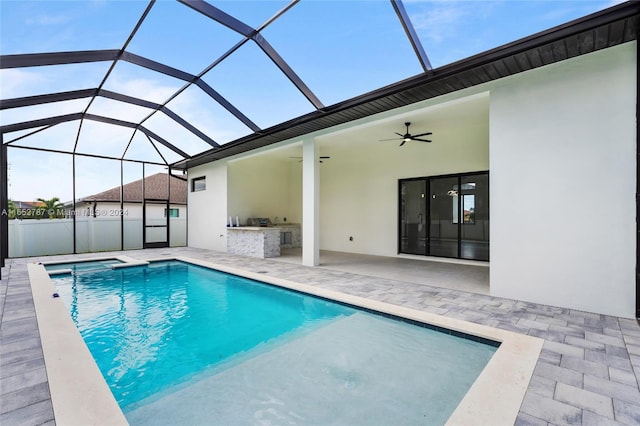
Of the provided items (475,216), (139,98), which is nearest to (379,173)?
(475,216)

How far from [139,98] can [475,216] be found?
9.15m

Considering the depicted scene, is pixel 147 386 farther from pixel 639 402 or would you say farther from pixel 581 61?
pixel 581 61

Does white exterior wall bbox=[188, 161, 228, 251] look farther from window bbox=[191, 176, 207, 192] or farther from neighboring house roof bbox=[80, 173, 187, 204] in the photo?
neighboring house roof bbox=[80, 173, 187, 204]

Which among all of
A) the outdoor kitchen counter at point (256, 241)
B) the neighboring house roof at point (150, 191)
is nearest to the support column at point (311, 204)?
the outdoor kitchen counter at point (256, 241)

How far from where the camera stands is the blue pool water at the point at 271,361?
7.33ft

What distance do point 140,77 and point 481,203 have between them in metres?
8.57

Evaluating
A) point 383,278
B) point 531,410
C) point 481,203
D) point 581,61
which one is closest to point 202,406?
point 531,410

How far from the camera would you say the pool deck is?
1.96 meters

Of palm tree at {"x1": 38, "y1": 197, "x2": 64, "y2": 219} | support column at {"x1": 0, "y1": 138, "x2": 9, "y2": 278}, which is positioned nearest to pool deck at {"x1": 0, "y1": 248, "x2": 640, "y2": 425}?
support column at {"x1": 0, "y1": 138, "x2": 9, "y2": 278}

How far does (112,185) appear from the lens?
1068cm

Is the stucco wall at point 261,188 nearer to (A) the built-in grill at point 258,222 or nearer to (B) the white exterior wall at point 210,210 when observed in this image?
(A) the built-in grill at point 258,222

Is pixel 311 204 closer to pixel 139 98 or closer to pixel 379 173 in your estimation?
pixel 379 173

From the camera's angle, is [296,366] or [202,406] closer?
[202,406]

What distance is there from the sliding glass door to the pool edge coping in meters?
4.97
